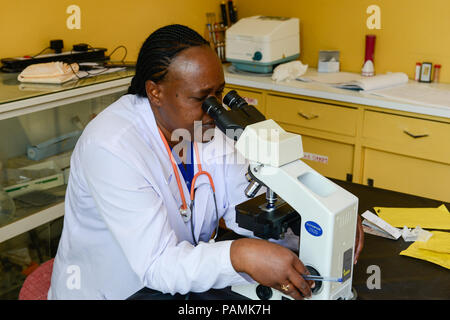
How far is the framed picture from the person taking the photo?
9.69ft

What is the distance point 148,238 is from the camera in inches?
45.1

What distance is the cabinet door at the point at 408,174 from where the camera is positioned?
2654mm

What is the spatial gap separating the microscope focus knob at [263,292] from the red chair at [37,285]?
69 cm

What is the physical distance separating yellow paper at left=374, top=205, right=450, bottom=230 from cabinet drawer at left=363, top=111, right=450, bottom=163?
1.11 meters

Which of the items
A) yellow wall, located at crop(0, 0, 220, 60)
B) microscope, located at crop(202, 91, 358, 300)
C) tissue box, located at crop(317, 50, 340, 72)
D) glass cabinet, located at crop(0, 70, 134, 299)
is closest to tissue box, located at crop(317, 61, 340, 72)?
tissue box, located at crop(317, 50, 340, 72)

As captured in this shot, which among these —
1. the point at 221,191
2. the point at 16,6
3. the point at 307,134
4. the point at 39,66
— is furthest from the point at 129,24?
the point at 221,191

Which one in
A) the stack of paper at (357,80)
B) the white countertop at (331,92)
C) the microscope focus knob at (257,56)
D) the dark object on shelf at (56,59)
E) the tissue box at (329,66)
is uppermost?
the dark object on shelf at (56,59)

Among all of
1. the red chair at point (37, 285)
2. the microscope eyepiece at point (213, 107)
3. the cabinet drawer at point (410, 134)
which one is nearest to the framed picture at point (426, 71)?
the cabinet drawer at point (410, 134)

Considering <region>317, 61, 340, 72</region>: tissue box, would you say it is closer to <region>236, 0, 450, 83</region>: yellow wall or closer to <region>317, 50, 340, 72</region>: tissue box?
<region>317, 50, 340, 72</region>: tissue box

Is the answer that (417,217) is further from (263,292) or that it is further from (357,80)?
(357,80)

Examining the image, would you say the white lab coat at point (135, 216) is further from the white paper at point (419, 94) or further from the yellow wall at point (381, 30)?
the yellow wall at point (381, 30)

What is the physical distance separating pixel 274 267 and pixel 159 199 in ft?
1.10

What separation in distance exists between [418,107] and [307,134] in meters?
0.68

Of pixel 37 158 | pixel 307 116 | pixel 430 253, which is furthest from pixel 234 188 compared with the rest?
pixel 307 116
